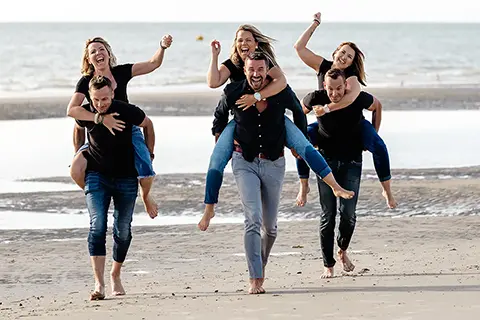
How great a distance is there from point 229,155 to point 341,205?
50.0 inches

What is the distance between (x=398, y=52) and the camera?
80875 millimetres

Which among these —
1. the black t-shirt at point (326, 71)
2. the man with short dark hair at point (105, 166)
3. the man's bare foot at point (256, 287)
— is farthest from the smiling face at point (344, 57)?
the man's bare foot at point (256, 287)

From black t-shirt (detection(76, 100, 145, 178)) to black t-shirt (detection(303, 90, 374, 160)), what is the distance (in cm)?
148

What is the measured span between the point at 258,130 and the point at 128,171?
3.19ft

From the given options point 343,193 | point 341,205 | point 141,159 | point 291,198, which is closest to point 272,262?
point 341,205

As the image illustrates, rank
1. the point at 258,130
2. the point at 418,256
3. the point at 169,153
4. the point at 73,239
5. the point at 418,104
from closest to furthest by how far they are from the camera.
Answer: the point at 258,130 → the point at 418,256 → the point at 73,239 → the point at 169,153 → the point at 418,104

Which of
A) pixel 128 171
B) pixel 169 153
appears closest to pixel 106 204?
pixel 128 171

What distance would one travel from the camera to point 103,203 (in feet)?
27.4

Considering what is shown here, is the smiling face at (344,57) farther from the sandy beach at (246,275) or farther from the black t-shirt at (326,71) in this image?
the sandy beach at (246,275)

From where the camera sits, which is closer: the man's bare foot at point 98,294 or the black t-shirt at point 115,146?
the black t-shirt at point 115,146

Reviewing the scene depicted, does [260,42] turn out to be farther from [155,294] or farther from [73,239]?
[73,239]

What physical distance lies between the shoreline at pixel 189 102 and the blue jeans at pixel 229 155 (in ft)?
64.6

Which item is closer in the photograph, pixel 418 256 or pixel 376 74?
pixel 418 256

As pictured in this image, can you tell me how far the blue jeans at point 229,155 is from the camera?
8281mm
